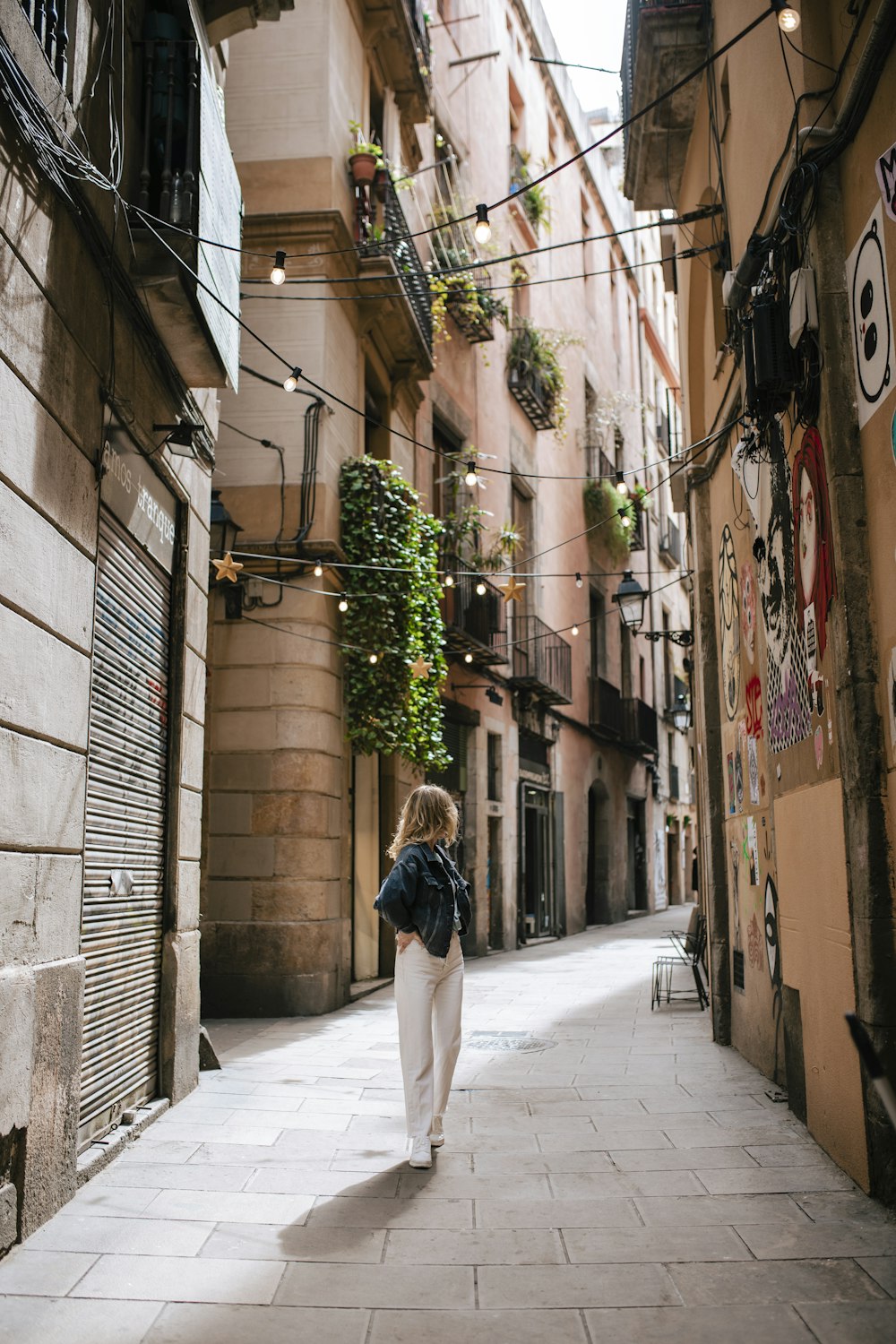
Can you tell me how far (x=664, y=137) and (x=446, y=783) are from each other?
9363mm

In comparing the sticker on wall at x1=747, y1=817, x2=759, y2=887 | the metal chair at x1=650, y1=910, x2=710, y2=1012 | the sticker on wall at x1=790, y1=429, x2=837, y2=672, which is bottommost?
the metal chair at x1=650, y1=910, x2=710, y2=1012

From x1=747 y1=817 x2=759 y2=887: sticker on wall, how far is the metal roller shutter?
155 inches

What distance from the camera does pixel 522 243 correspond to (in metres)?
22.2

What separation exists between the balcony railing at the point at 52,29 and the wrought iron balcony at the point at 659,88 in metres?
5.78

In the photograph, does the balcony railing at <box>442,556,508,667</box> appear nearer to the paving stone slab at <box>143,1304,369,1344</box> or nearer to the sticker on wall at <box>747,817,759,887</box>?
the sticker on wall at <box>747,817,759,887</box>

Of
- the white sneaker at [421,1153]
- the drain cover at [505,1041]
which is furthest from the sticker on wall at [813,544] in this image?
the drain cover at [505,1041]

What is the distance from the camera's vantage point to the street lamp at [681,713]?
2994 cm

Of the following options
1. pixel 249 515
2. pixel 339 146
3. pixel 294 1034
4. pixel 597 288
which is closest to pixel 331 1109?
pixel 294 1034

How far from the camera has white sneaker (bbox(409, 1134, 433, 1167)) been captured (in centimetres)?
562

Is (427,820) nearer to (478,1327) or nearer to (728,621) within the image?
(478,1327)

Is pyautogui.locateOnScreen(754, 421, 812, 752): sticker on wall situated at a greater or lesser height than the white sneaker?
greater

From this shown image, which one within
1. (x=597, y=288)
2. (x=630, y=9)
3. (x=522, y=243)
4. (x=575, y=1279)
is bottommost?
(x=575, y=1279)

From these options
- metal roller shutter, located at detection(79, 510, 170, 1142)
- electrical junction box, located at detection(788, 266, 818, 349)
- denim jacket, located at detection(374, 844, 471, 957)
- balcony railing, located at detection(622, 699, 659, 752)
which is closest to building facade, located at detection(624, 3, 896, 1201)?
electrical junction box, located at detection(788, 266, 818, 349)

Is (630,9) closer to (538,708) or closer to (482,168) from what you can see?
(482,168)
